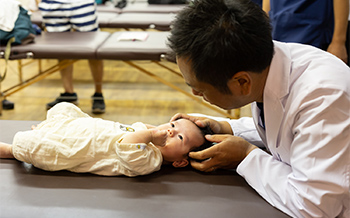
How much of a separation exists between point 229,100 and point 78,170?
0.61 metres

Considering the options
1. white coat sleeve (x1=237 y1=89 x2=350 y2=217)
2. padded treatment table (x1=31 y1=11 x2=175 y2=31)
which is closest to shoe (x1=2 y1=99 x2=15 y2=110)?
padded treatment table (x1=31 y1=11 x2=175 y2=31)

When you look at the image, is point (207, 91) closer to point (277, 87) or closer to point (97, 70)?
point (277, 87)

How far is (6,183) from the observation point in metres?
1.37

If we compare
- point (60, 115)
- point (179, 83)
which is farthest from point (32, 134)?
point (179, 83)

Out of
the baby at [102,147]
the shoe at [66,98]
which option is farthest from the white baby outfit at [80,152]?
the shoe at [66,98]

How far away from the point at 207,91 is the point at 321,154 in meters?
0.33

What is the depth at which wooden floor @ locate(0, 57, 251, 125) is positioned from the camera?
11.0 feet

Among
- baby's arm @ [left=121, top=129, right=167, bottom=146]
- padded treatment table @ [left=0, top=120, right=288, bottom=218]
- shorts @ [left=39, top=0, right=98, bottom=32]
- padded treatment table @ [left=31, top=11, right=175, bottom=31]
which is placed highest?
baby's arm @ [left=121, top=129, right=167, bottom=146]

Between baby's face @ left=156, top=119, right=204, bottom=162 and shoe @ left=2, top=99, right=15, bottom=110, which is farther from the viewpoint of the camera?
shoe @ left=2, top=99, right=15, bottom=110

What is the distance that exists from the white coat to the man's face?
10 centimetres

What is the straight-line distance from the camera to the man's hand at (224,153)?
139 cm

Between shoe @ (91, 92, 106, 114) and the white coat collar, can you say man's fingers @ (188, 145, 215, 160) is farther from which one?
shoe @ (91, 92, 106, 114)

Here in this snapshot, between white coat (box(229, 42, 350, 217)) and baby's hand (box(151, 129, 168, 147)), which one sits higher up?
white coat (box(229, 42, 350, 217))

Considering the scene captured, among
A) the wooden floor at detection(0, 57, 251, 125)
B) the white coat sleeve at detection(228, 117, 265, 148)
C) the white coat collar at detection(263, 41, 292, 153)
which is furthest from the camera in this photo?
the wooden floor at detection(0, 57, 251, 125)
